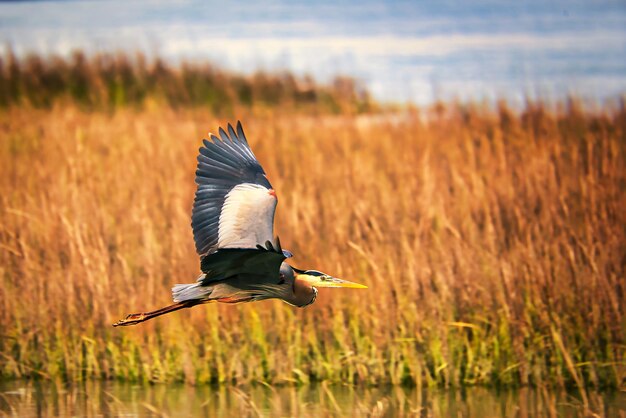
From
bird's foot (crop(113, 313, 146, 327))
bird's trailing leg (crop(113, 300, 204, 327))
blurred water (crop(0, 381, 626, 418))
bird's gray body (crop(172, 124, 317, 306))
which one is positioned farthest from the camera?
blurred water (crop(0, 381, 626, 418))

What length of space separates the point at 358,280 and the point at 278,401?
1.09 metres

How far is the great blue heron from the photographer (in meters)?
5.15

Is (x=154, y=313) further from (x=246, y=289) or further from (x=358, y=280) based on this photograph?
(x=358, y=280)

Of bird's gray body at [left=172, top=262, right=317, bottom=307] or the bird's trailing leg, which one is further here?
the bird's trailing leg

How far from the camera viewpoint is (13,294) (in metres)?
6.54

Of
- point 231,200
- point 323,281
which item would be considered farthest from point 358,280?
point 231,200

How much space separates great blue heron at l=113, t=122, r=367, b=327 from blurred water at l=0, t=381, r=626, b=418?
2.00 feet

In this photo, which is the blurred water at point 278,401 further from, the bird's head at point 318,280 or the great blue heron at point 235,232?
the bird's head at point 318,280

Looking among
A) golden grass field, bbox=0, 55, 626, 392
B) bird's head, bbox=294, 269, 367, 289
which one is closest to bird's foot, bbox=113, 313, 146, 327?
golden grass field, bbox=0, 55, 626, 392

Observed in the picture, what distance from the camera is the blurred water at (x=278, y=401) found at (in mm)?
5805

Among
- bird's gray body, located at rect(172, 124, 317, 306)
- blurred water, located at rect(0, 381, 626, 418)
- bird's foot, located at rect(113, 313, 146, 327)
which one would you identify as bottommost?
blurred water, located at rect(0, 381, 626, 418)

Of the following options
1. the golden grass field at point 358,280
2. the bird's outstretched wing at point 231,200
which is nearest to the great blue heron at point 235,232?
the bird's outstretched wing at point 231,200

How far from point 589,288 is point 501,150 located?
8.82ft

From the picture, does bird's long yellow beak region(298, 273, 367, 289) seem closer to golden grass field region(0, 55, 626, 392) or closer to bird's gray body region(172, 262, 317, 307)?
bird's gray body region(172, 262, 317, 307)
